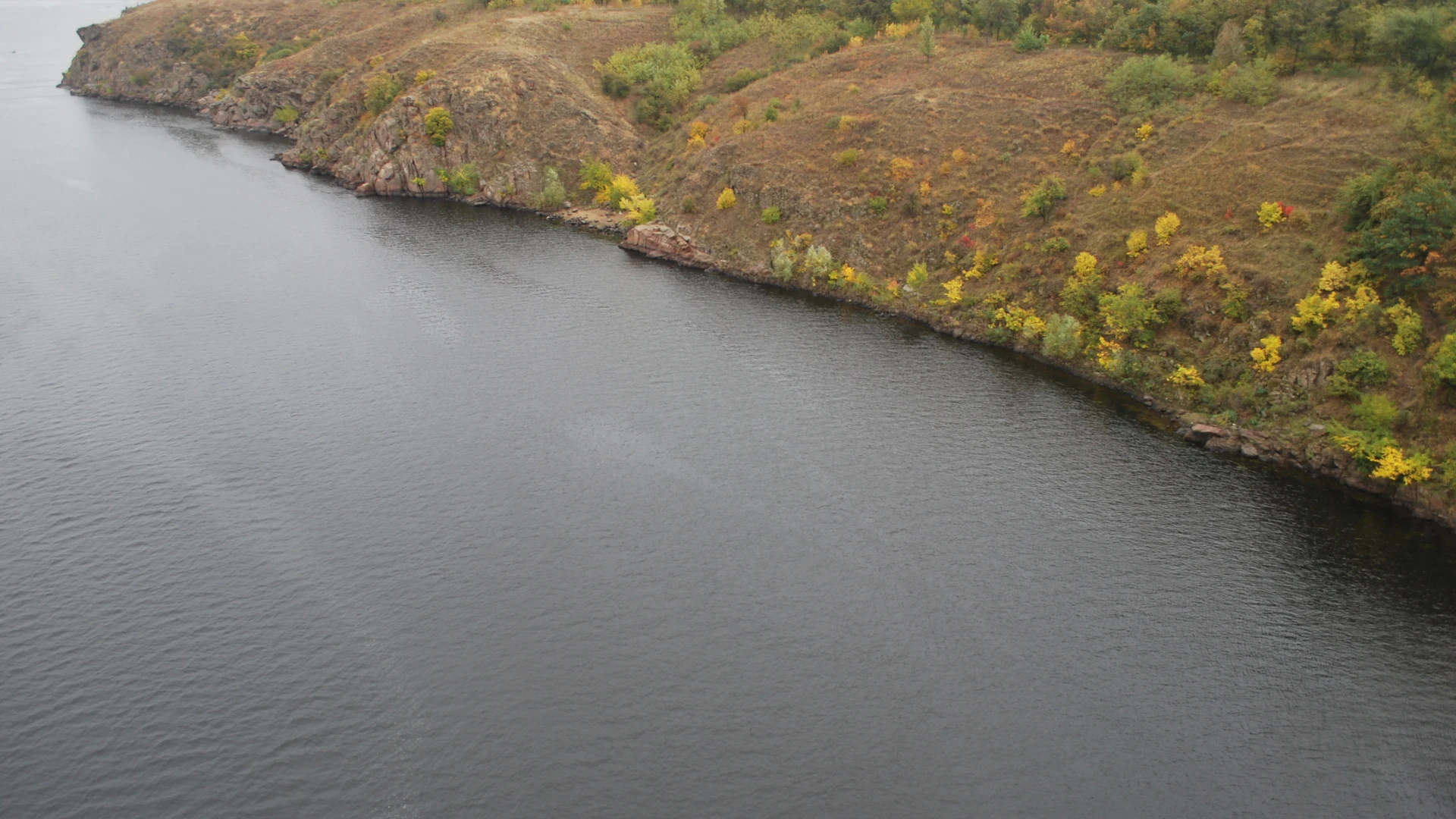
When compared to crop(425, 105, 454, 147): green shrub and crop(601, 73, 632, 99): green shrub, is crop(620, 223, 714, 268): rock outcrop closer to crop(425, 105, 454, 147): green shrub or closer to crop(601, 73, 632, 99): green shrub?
crop(425, 105, 454, 147): green shrub

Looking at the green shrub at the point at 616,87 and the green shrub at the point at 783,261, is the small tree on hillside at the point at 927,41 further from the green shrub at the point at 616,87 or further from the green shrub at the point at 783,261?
the green shrub at the point at 616,87

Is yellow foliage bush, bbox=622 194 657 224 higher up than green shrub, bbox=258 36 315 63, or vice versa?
green shrub, bbox=258 36 315 63

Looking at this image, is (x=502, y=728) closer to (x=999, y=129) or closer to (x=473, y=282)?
(x=473, y=282)

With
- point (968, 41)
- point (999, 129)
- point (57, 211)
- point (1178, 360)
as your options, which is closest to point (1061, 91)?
point (999, 129)

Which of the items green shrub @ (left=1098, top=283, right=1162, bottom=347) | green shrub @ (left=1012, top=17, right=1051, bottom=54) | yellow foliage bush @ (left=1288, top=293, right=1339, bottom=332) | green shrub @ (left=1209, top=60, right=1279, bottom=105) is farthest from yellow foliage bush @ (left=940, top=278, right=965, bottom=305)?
green shrub @ (left=1012, top=17, right=1051, bottom=54)

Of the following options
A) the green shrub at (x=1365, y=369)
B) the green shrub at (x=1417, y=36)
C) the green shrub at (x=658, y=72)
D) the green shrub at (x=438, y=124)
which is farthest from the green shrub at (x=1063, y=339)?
the green shrub at (x=438, y=124)
